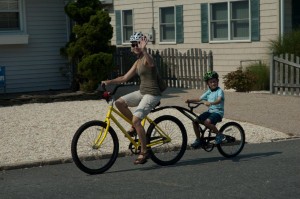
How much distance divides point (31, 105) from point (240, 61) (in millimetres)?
7665

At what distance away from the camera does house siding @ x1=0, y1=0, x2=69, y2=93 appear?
19578mm

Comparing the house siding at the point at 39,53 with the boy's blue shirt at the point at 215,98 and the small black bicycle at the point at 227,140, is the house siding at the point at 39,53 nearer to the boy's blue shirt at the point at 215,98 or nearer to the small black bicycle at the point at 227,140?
the small black bicycle at the point at 227,140

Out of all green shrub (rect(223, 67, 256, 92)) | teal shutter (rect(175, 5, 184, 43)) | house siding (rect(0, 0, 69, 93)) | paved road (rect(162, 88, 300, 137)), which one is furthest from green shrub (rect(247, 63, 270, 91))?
house siding (rect(0, 0, 69, 93))

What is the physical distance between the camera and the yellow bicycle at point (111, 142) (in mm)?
9570

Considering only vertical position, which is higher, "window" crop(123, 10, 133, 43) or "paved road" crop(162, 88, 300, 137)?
"window" crop(123, 10, 133, 43)

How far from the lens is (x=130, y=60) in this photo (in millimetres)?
24094

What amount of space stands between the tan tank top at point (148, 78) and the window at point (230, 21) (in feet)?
40.5

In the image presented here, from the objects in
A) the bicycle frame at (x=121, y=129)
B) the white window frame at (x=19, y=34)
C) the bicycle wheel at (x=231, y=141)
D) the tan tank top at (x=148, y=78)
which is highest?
the white window frame at (x=19, y=34)

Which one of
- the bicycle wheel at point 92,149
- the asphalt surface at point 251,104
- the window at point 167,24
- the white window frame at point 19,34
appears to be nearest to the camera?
the bicycle wheel at point 92,149

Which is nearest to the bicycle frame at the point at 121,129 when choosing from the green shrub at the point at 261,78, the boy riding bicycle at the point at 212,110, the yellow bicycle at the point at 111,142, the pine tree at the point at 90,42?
the yellow bicycle at the point at 111,142

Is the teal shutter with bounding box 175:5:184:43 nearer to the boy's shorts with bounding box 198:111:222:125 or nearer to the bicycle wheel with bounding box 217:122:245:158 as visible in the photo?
the bicycle wheel with bounding box 217:122:245:158

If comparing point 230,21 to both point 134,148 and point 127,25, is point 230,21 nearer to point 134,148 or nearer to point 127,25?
point 127,25

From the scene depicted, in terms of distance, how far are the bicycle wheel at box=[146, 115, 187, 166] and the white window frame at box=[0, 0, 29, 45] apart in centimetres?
972

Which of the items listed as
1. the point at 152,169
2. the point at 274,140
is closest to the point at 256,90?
the point at 274,140
